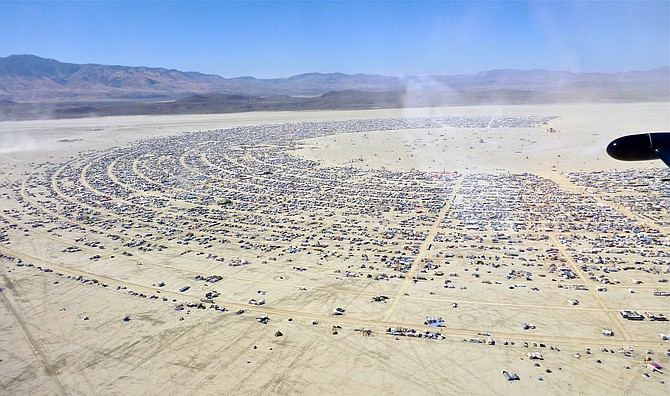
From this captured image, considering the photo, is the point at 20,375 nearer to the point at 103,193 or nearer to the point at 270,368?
the point at 270,368

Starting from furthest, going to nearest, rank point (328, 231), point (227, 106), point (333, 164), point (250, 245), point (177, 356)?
point (227, 106) → point (333, 164) → point (328, 231) → point (250, 245) → point (177, 356)

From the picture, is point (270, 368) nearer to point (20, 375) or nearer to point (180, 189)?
point (20, 375)

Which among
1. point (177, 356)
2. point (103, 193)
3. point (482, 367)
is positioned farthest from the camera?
point (103, 193)

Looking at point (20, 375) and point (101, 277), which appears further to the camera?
point (101, 277)

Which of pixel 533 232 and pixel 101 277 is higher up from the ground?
pixel 533 232

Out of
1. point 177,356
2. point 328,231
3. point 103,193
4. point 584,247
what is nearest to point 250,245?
point 328,231

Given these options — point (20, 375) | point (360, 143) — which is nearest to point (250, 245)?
A: point (20, 375)
